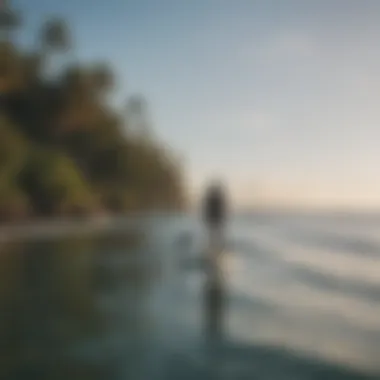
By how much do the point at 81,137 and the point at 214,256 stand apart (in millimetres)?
1187

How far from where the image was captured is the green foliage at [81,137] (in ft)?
9.79

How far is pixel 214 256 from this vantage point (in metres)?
3.24

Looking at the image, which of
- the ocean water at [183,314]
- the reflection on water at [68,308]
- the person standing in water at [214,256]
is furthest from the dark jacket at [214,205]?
the reflection on water at [68,308]

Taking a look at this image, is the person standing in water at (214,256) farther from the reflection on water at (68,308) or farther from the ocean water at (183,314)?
the reflection on water at (68,308)

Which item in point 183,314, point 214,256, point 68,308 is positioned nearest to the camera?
point 183,314

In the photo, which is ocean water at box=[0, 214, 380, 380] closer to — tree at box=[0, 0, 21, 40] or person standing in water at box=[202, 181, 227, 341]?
person standing in water at box=[202, 181, 227, 341]

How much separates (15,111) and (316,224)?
614 centimetres

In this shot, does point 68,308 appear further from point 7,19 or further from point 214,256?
point 7,19

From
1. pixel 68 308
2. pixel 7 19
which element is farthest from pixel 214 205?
pixel 7 19

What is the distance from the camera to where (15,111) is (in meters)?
3.21

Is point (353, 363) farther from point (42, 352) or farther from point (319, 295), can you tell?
point (42, 352)

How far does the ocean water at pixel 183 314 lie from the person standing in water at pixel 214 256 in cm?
4

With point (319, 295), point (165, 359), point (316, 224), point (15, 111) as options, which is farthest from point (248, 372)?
point (316, 224)

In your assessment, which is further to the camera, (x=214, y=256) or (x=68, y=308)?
(x=214, y=256)
